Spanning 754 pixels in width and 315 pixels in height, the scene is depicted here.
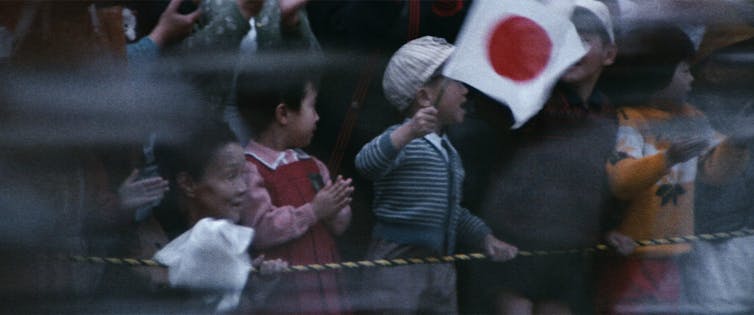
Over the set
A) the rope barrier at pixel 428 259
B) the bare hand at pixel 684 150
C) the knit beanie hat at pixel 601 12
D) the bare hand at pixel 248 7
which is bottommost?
the rope barrier at pixel 428 259

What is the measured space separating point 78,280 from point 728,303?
1463 millimetres

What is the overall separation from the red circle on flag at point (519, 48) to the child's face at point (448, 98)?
0.28 ft

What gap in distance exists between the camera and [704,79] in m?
2.86

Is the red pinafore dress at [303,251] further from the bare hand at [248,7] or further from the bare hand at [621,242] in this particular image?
the bare hand at [621,242]

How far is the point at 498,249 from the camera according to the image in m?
2.72

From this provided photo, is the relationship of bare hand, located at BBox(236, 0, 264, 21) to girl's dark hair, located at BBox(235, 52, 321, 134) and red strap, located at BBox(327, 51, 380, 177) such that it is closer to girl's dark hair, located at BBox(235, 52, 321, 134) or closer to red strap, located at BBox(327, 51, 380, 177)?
girl's dark hair, located at BBox(235, 52, 321, 134)

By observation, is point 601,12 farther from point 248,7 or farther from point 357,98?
point 248,7

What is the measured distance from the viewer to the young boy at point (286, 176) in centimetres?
249

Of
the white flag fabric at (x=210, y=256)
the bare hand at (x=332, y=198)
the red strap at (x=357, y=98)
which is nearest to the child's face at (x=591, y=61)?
the red strap at (x=357, y=98)

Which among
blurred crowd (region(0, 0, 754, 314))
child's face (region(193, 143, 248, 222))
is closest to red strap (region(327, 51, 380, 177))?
blurred crowd (region(0, 0, 754, 314))

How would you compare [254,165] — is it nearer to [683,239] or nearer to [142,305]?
[142,305]

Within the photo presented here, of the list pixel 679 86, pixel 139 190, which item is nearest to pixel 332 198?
pixel 139 190

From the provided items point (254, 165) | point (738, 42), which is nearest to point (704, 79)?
point (738, 42)

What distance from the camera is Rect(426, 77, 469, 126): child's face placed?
2578 mm
